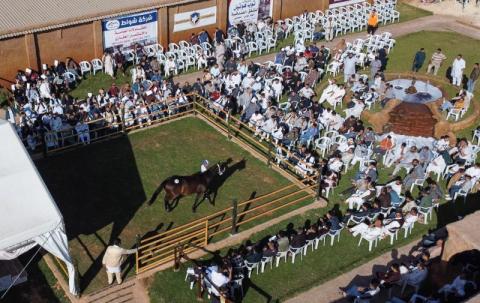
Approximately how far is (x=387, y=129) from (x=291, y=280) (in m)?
8.49

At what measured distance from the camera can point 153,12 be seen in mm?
26906

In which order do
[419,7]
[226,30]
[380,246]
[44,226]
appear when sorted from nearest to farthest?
[44,226] → [380,246] → [226,30] → [419,7]

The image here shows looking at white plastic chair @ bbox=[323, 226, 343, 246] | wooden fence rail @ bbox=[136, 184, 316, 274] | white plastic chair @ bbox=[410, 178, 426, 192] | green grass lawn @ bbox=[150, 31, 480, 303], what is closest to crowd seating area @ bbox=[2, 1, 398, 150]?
wooden fence rail @ bbox=[136, 184, 316, 274]

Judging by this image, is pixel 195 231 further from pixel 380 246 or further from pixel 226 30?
pixel 226 30

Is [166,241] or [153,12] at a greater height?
[153,12]

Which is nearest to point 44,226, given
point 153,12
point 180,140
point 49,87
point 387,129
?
point 180,140

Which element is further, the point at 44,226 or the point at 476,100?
the point at 476,100

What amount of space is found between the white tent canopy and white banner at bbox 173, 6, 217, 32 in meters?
14.2

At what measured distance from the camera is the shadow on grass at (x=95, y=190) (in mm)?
17125

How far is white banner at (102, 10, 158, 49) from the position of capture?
2609 centimetres

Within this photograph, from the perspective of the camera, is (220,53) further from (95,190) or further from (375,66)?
(95,190)

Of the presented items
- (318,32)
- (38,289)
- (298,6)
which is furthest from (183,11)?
(38,289)

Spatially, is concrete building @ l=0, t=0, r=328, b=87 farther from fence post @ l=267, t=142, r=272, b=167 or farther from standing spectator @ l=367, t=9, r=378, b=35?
fence post @ l=267, t=142, r=272, b=167

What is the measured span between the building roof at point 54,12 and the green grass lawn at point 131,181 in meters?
5.92
